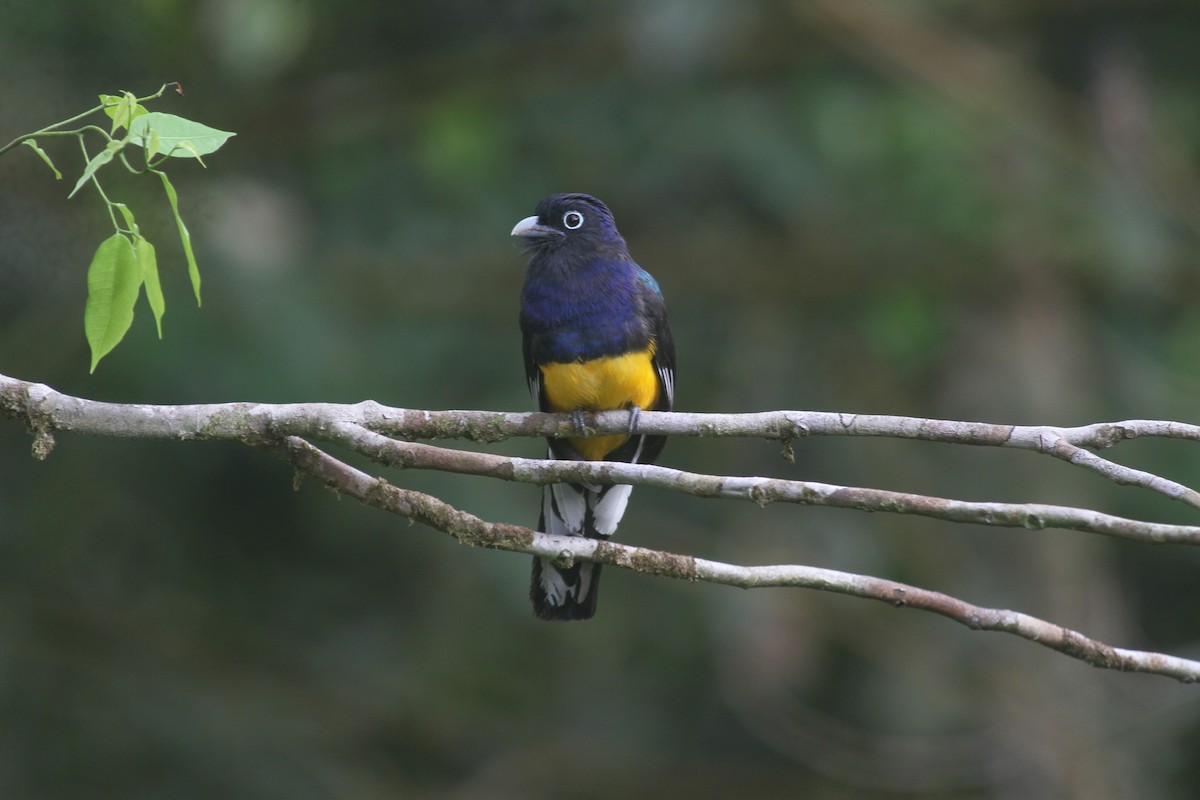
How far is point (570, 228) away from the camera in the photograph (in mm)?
5883

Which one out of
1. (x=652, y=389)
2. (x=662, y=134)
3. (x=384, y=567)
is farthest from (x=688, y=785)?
(x=652, y=389)

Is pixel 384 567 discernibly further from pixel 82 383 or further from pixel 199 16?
pixel 199 16

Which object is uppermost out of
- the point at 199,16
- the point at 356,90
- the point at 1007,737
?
the point at 356,90

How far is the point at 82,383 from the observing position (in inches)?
308

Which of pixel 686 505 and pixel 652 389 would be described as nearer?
pixel 652 389

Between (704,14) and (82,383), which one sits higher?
(704,14)

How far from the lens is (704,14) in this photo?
22.7ft

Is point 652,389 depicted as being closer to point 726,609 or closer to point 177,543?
point 726,609

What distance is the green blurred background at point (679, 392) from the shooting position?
28.0 ft

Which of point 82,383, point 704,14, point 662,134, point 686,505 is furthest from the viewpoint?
point 686,505

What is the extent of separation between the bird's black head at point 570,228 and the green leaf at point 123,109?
3.09 meters

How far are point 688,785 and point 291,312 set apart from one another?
4.51 meters

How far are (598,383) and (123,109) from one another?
2.71m

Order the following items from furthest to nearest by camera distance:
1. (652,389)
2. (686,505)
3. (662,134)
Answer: (686,505) < (662,134) < (652,389)
